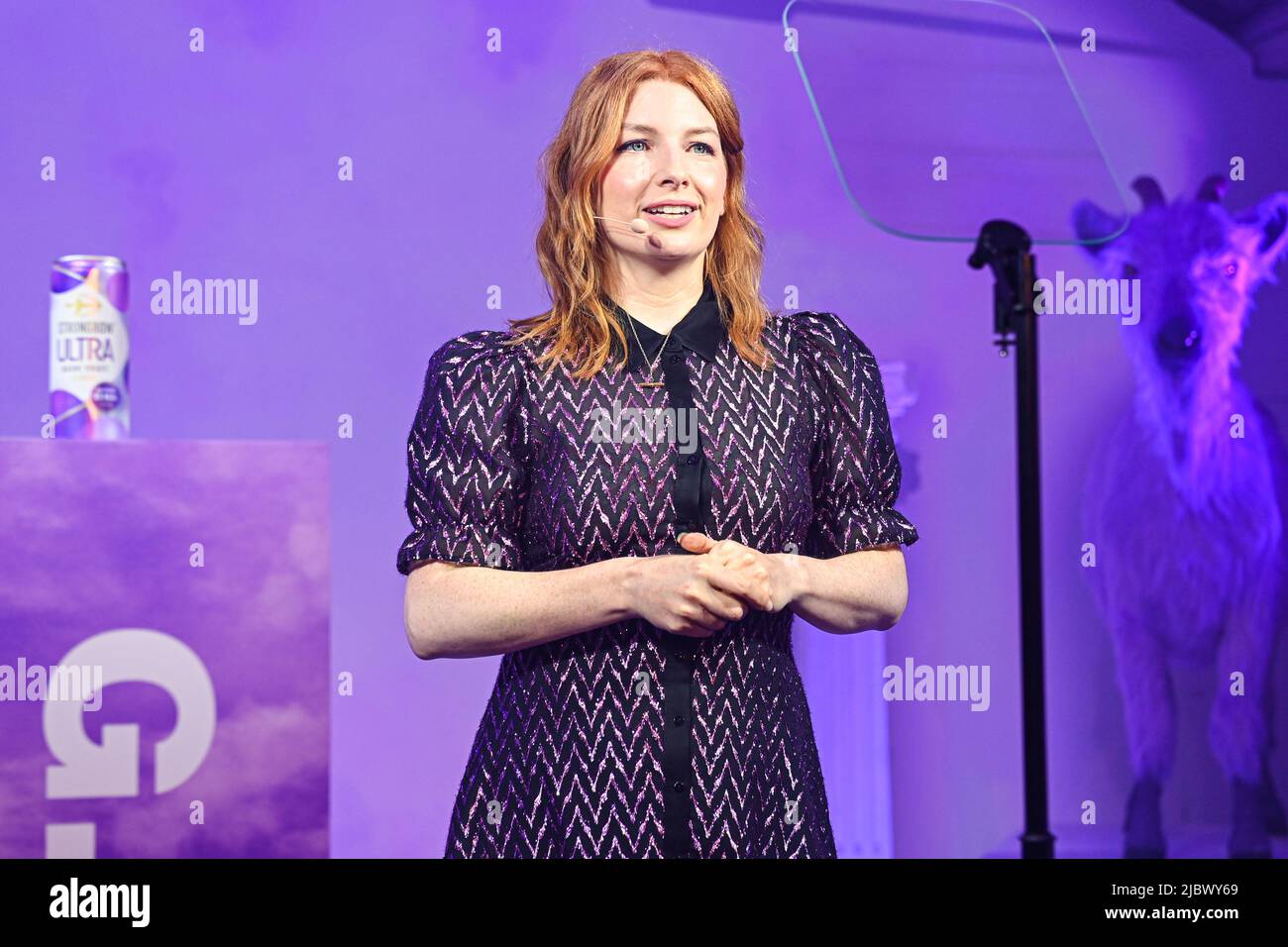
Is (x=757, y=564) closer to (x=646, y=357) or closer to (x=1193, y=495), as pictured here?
(x=646, y=357)

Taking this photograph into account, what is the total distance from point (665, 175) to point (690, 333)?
165 mm

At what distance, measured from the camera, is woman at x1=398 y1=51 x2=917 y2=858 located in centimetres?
128

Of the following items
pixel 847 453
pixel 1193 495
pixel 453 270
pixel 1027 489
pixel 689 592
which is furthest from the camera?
pixel 1193 495

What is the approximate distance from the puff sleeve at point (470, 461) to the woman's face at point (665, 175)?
192 mm

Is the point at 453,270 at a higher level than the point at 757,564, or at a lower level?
higher

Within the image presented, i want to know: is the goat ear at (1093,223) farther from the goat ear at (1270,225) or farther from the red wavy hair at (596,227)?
the red wavy hair at (596,227)

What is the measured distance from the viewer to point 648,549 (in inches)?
51.5

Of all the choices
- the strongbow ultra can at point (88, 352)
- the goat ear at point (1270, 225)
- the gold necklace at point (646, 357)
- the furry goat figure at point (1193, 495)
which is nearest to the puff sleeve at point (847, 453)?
the gold necklace at point (646, 357)

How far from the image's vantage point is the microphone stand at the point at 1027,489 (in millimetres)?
1978

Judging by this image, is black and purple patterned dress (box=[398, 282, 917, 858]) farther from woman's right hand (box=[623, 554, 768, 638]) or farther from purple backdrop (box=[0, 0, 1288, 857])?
purple backdrop (box=[0, 0, 1288, 857])

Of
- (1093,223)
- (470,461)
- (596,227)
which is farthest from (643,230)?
(1093,223)

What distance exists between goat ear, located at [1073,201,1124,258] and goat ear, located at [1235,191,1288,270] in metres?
0.25

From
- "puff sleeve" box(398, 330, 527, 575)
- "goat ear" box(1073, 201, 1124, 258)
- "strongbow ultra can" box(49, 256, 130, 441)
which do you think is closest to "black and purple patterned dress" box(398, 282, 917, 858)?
"puff sleeve" box(398, 330, 527, 575)
